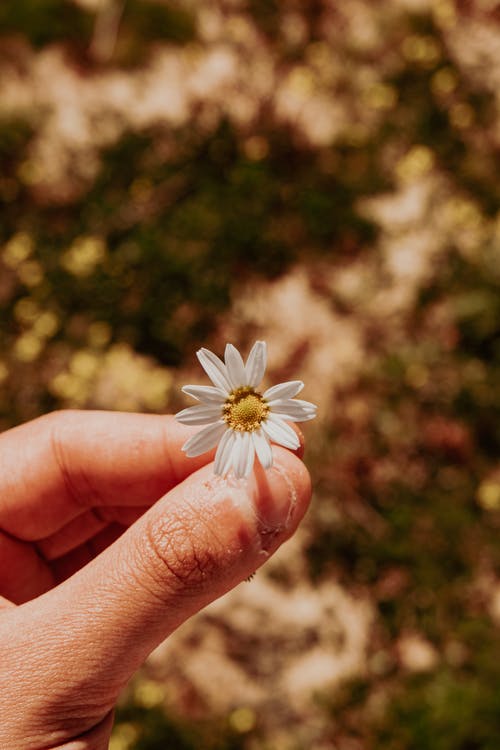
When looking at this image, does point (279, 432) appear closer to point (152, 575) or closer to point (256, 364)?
point (256, 364)

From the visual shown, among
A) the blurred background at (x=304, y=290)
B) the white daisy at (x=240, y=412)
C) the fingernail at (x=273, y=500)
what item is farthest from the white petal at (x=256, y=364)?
the blurred background at (x=304, y=290)

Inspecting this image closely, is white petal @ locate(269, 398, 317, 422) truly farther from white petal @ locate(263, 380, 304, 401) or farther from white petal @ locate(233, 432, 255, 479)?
white petal @ locate(233, 432, 255, 479)

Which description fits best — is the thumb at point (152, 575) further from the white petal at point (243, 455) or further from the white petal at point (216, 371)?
the white petal at point (216, 371)

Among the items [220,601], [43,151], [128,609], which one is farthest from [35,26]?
[128,609]

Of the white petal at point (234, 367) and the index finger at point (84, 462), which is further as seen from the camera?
the index finger at point (84, 462)

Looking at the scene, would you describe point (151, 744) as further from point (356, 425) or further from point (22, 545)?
point (356, 425)
